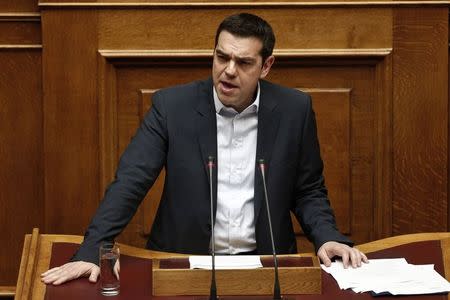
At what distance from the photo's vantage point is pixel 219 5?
10.7 ft

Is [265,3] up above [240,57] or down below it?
above

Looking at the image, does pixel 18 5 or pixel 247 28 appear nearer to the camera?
pixel 247 28

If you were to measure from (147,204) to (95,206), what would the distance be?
178mm

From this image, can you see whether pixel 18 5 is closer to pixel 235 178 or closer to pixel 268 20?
pixel 268 20

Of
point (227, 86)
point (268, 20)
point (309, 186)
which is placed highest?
point (268, 20)

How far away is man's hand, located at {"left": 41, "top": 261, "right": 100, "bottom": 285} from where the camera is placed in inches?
85.3

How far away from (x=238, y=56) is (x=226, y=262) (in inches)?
23.7

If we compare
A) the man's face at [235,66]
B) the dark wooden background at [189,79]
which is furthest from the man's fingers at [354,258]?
the dark wooden background at [189,79]

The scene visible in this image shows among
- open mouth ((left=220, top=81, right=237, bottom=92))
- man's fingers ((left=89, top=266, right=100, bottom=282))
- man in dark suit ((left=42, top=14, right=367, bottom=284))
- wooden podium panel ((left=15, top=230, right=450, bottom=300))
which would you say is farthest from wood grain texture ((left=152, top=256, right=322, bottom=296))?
open mouth ((left=220, top=81, right=237, bottom=92))

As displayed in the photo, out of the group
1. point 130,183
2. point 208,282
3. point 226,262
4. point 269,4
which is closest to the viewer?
point 208,282

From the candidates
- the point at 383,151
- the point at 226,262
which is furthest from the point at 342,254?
the point at 383,151

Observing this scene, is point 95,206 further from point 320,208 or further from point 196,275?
point 196,275

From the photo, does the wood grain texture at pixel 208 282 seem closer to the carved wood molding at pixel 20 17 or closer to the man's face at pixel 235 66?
the man's face at pixel 235 66

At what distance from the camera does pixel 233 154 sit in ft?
8.82
